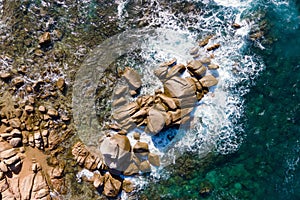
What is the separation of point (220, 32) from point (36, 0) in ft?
35.4

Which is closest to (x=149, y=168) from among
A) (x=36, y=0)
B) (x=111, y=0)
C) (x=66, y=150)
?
(x=66, y=150)

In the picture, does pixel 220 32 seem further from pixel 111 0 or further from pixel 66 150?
pixel 66 150

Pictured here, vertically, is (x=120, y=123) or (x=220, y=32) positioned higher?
(x=220, y=32)

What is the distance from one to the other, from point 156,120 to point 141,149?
6.31 feet

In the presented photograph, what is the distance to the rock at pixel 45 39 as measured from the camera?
60.0 feet

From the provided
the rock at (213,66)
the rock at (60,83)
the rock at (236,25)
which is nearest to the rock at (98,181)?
the rock at (60,83)

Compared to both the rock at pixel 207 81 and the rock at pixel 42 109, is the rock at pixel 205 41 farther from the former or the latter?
the rock at pixel 42 109

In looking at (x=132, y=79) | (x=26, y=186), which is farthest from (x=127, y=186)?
(x=132, y=79)

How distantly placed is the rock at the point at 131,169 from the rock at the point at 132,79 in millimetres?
4384

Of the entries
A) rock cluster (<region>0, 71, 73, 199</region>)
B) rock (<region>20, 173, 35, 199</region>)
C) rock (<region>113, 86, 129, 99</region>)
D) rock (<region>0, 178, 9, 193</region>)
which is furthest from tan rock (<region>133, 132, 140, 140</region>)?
rock (<region>0, 178, 9, 193</region>)

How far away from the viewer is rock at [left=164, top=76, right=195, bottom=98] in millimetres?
17828

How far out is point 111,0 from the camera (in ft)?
61.7

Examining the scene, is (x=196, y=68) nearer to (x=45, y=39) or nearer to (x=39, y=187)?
(x=45, y=39)

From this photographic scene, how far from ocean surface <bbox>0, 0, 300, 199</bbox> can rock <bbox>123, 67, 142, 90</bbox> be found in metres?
0.43
